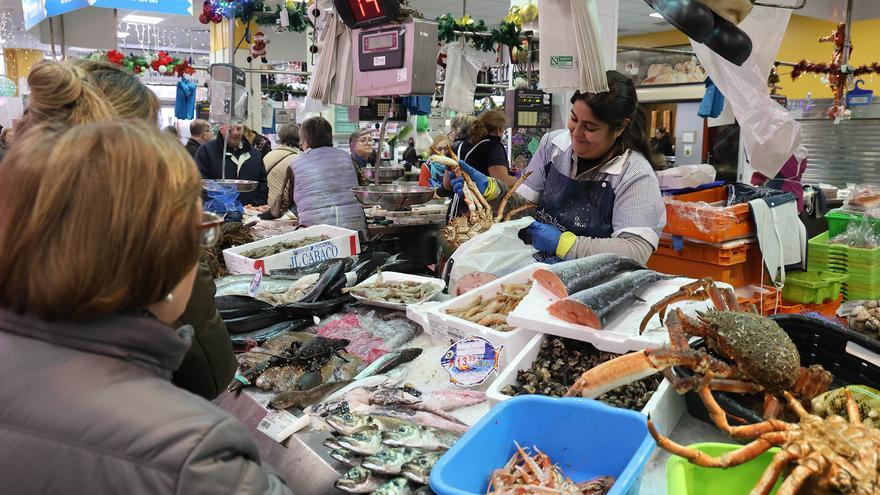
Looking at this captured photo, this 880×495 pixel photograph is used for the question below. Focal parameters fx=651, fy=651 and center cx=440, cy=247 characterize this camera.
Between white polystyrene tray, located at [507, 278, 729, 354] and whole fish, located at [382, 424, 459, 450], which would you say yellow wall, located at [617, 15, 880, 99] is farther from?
whole fish, located at [382, 424, 459, 450]

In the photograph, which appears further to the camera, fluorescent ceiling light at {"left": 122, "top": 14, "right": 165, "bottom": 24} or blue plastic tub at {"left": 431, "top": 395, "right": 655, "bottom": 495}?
fluorescent ceiling light at {"left": 122, "top": 14, "right": 165, "bottom": 24}

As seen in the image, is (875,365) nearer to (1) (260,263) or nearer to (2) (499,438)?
(2) (499,438)

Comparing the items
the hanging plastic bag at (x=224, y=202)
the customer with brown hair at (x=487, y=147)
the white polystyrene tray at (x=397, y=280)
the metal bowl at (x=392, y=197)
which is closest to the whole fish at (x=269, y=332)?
the white polystyrene tray at (x=397, y=280)

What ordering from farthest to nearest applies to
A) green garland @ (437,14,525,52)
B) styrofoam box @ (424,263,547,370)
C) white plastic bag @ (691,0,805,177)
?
green garland @ (437,14,525,52)
white plastic bag @ (691,0,805,177)
styrofoam box @ (424,263,547,370)

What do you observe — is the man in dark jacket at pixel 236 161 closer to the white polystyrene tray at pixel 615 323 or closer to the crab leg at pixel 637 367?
the white polystyrene tray at pixel 615 323

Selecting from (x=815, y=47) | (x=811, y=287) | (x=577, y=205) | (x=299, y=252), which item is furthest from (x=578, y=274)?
(x=815, y=47)

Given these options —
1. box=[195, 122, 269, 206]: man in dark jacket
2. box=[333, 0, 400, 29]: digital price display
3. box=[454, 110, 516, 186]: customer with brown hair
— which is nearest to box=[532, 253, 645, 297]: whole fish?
box=[333, 0, 400, 29]: digital price display

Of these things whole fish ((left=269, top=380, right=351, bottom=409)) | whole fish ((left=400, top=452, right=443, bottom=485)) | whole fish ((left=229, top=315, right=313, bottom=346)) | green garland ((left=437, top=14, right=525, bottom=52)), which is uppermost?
green garland ((left=437, top=14, right=525, bottom=52))

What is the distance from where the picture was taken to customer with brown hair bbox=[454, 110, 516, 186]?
6.55 metres

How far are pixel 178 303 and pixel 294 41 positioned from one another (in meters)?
14.2

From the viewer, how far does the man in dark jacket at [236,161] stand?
6.86 m

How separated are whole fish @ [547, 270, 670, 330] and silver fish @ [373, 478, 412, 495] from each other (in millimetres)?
837

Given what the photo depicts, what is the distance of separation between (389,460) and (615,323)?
3.07 feet

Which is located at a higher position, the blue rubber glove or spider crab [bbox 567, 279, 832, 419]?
the blue rubber glove
